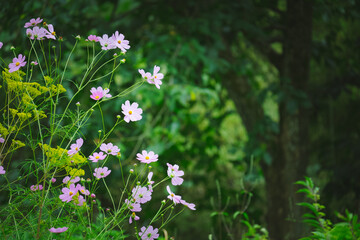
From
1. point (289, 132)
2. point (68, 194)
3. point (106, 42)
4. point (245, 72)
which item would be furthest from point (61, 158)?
point (289, 132)

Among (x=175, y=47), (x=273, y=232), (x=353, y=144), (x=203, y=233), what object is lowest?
(x=203, y=233)

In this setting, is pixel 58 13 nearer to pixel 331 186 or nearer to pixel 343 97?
pixel 331 186

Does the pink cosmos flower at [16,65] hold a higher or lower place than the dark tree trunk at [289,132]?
higher

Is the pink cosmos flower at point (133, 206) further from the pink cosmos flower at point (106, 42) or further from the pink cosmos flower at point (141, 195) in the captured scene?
the pink cosmos flower at point (106, 42)

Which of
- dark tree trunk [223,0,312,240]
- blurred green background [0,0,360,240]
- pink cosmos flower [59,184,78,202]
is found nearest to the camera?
pink cosmos flower [59,184,78,202]

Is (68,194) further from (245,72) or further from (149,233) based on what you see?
(245,72)

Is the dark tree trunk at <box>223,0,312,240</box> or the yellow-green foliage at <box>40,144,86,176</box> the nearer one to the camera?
the yellow-green foliage at <box>40,144,86,176</box>

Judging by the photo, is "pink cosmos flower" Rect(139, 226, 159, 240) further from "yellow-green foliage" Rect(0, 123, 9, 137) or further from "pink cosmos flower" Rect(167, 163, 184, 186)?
"yellow-green foliage" Rect(0, 123, 9, 137)

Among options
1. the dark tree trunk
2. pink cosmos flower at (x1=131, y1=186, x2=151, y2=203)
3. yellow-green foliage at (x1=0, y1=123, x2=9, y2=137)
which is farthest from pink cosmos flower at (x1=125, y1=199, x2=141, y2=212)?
the dark tree trunk

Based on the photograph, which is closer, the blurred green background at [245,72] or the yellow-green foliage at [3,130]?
the yellow-green foliage at [3,130]

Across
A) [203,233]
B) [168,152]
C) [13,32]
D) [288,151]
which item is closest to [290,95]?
[288,151]

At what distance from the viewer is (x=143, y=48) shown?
2.68 meters

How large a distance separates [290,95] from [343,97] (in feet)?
4.44

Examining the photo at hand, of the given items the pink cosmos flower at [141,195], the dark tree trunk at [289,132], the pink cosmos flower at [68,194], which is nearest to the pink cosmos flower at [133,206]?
the pink cosmos flower at [141,195]
